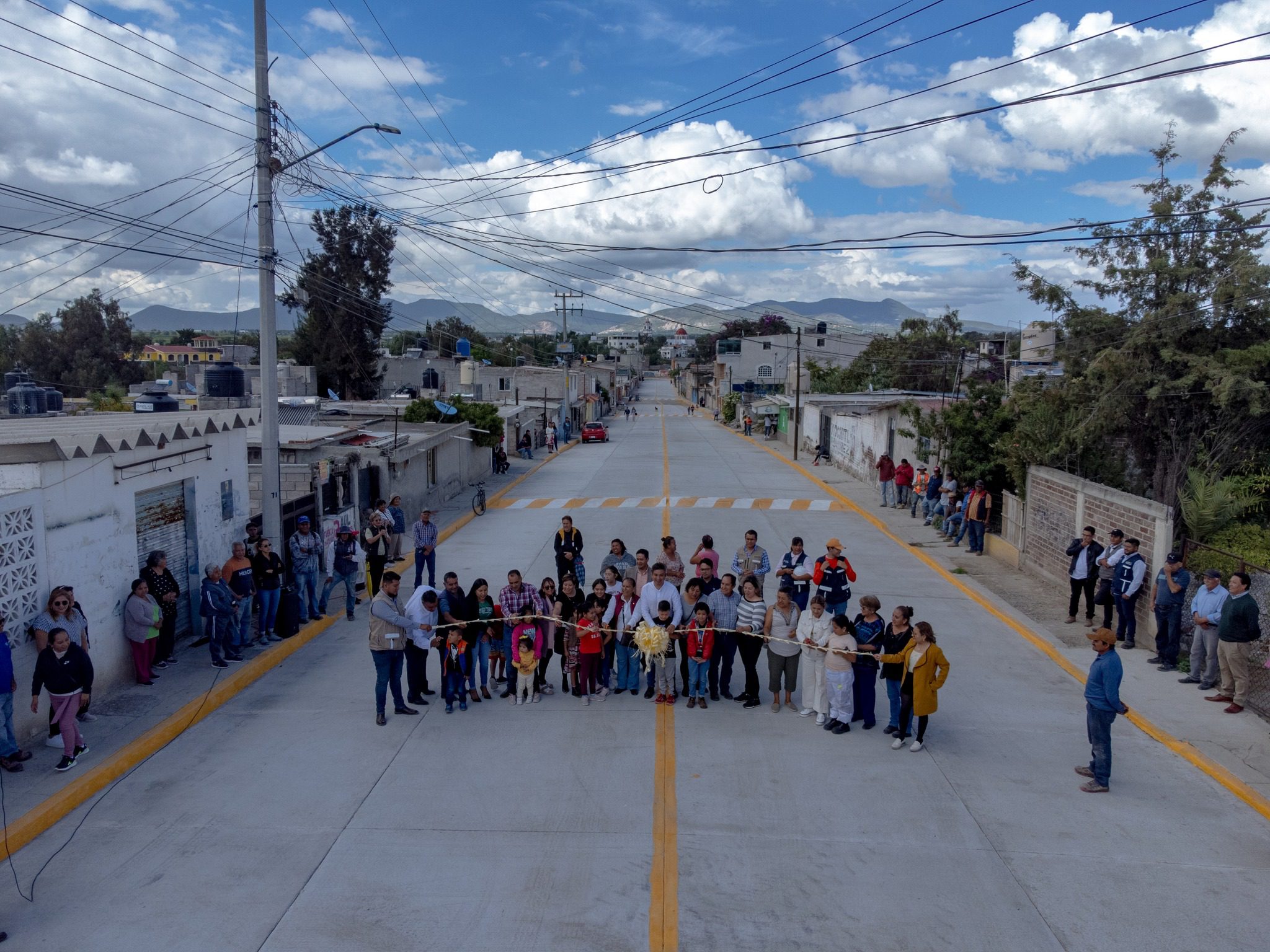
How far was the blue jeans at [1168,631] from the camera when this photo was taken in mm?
11234

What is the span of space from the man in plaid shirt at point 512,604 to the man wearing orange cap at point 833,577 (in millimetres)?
3622

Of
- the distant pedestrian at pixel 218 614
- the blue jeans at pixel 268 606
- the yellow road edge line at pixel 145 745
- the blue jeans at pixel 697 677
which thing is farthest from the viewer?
the blue jeans at pixel 268 606

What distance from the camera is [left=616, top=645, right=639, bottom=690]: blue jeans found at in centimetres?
1007

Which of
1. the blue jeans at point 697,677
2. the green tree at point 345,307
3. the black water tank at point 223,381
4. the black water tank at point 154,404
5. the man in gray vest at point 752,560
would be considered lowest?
the blue jeans at point 697,677

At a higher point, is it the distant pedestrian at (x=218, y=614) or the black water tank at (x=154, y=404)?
the black water tank at (x=154, y=404)

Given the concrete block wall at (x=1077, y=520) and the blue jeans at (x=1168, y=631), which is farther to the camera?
the concrete block wall at (x=1077, y=520)

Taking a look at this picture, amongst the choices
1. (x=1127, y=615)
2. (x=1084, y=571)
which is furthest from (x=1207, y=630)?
(x=1084, y=571)

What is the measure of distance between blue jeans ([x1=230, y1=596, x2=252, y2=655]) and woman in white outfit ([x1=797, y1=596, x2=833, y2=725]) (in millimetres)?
6926

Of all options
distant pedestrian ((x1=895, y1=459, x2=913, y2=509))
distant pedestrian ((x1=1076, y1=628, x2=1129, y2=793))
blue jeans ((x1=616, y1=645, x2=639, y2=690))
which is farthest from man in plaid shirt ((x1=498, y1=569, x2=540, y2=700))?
distant pedestrian ((x1=895, y1=459, x2=913, y2=509))

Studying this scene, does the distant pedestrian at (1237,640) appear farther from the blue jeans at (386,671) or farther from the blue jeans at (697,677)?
the blue jeans at (386,671)

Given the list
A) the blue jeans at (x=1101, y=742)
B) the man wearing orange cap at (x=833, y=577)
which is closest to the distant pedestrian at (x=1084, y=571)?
the man wearing orange cap at (x=833, y=577)

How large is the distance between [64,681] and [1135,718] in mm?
10599


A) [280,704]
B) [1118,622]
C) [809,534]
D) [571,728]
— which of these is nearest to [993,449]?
[809,534]

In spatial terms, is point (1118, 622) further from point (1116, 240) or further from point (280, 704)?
point (280, 704)
